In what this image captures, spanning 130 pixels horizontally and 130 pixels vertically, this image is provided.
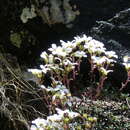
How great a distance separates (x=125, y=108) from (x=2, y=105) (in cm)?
109

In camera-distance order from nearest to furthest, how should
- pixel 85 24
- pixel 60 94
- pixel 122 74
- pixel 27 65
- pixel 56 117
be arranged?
pixel 56 117, pixel 60 94, pixel 122 74, pixel 27 65, pixel 85 24

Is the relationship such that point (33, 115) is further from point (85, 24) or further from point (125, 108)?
point (85, 24)

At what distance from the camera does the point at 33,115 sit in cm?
313

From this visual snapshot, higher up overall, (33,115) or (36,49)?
(36,49)

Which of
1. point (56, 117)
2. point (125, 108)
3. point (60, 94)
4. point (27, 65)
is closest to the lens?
point (56, 117)

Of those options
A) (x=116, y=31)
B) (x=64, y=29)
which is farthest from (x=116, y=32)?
(x=64, y=29)

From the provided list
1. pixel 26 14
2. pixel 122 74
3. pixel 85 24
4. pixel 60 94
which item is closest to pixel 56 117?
pixel 60 94

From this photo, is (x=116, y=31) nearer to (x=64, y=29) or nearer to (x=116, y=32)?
(x=116, y=32)

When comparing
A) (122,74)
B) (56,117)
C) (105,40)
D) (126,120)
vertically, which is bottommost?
(56,117)

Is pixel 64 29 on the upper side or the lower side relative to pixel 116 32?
upper

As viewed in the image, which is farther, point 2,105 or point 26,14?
point 26,14

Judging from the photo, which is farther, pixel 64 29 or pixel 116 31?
pixel 64 29

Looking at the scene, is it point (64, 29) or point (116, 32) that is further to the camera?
point (64, 29)

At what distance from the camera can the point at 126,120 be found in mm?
3098
